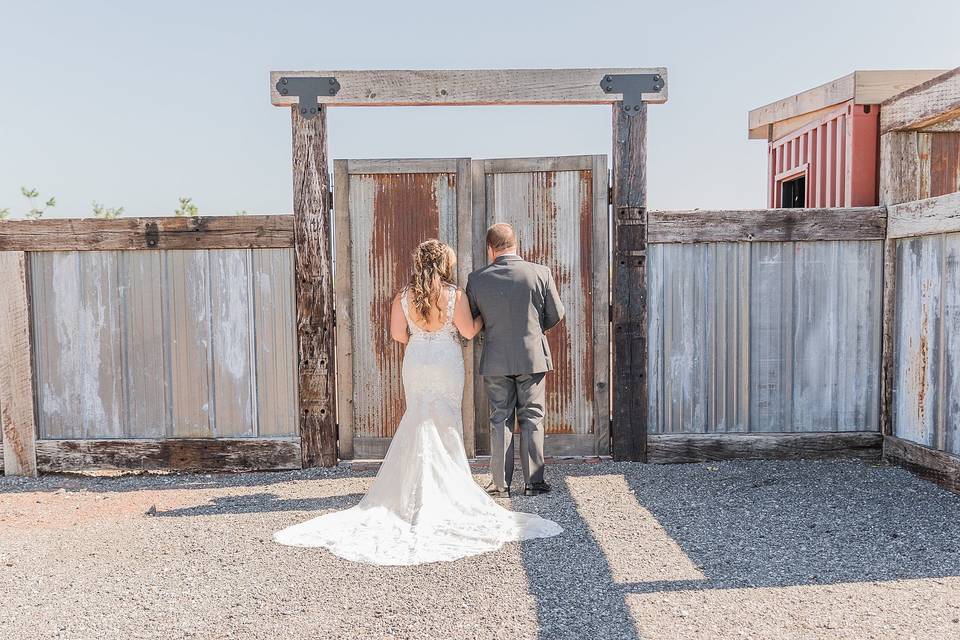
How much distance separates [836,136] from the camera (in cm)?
771

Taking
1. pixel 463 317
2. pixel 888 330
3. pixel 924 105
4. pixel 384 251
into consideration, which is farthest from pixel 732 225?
pixel 384 251

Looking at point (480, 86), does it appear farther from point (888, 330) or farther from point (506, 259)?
point (888, 330)

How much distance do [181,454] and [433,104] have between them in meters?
3.58

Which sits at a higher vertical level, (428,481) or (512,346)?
(512,346)

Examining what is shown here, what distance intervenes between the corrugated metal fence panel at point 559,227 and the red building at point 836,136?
2911 millimetres

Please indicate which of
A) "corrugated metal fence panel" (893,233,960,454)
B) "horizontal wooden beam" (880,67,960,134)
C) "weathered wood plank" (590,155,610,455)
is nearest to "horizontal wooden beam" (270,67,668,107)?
"weathered wood plank" (590,155,610,455)

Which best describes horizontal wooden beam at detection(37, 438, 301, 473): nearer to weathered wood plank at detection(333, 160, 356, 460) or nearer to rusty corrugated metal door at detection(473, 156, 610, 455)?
weathered wood plank at detection(333, 160, 356, 460)

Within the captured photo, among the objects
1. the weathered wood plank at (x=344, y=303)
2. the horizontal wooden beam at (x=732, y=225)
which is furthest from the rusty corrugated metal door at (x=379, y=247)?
the horizontal wooden beam at (x=732, y=225)

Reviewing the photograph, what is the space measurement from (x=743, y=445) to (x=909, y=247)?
2062mm

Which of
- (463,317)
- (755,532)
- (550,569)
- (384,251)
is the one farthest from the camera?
(384,251)

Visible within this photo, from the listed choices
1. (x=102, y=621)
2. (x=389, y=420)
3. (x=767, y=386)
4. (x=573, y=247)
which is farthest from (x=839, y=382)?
(x=102, y=621)

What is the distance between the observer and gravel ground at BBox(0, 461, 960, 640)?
3.50 m

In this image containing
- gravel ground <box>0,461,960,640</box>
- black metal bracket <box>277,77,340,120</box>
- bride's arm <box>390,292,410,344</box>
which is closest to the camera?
gravel ground <box>0,461,960,640</box>

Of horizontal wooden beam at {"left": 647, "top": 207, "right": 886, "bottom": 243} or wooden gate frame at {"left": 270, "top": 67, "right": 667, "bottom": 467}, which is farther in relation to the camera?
horizontal wooden beam at {"left": 647, "top": 207, "right": 886, "bottom": 243}
